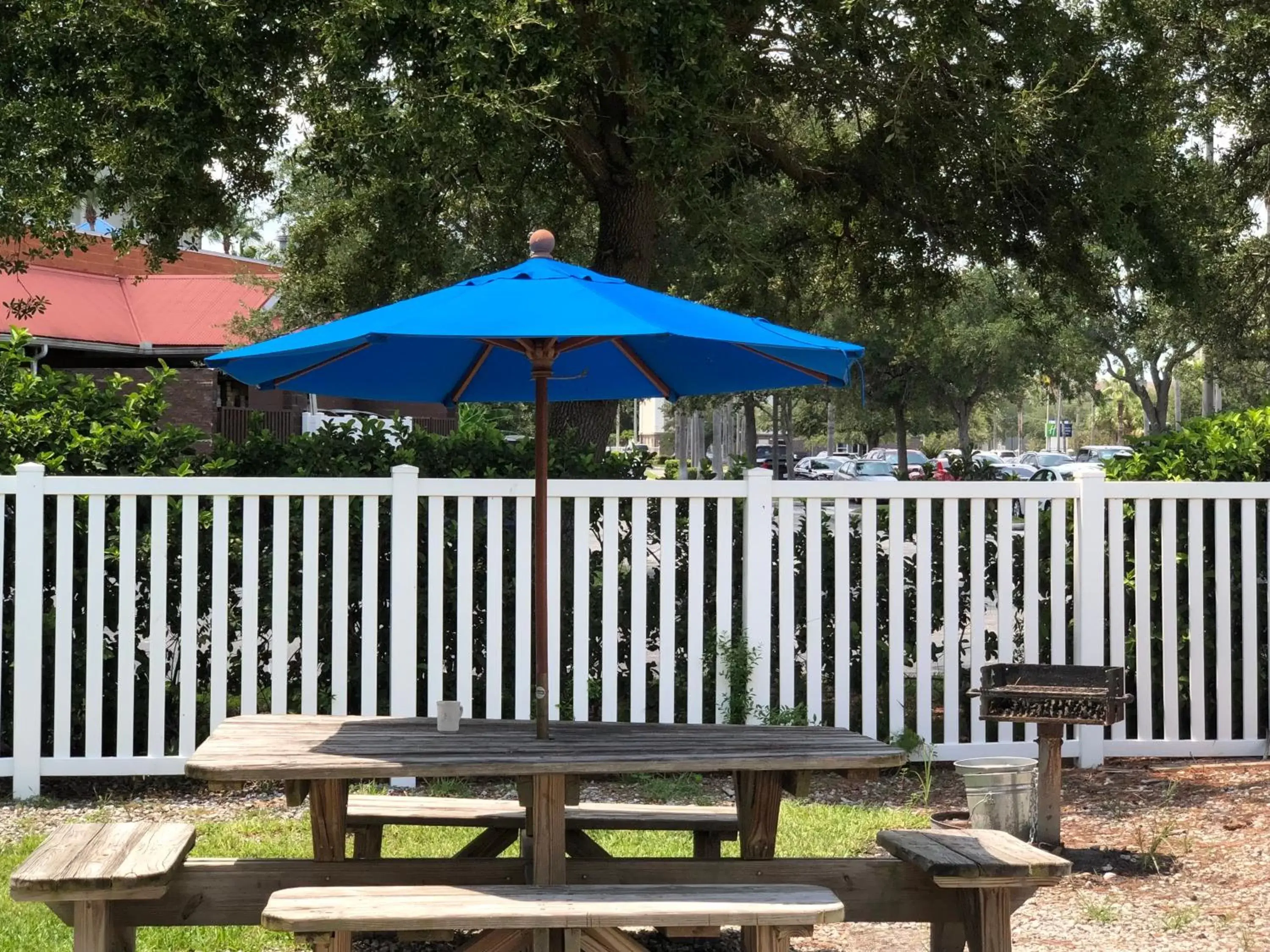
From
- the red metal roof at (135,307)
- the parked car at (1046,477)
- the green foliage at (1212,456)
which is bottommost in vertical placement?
the parked car at (1046,477)

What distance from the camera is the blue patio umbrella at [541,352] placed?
372cm

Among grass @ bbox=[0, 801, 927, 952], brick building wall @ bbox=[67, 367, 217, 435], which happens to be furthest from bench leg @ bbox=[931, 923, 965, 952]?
brick building wall @ bbox=[67, 367, 217, 435]

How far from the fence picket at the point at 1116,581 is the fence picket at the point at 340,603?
13.4ft

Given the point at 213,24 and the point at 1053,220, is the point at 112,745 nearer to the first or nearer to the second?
the point at 213,24

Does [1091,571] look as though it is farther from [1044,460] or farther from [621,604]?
[1044,460]

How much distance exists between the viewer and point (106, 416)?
7.24 m

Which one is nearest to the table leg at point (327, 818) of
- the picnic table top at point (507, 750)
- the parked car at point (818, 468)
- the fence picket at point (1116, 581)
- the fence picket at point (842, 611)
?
the picnic table top at point (507, 750)

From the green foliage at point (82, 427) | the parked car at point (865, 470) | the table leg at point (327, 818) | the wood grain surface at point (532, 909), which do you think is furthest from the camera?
the parked car at point (865, 470)

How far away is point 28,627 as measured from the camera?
673 centimetres

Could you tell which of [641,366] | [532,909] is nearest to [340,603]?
[641,366]

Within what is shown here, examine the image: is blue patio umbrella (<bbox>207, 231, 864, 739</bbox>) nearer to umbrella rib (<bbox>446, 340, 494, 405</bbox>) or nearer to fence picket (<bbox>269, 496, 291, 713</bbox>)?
umbrella rib (<bbox>446, 340, 494, 405</bbox>)

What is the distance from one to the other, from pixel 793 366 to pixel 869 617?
299cm

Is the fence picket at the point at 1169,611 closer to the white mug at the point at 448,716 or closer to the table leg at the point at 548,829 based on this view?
the white mug at the point at 448,716

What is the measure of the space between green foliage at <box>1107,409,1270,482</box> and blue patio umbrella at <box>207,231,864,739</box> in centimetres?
367
